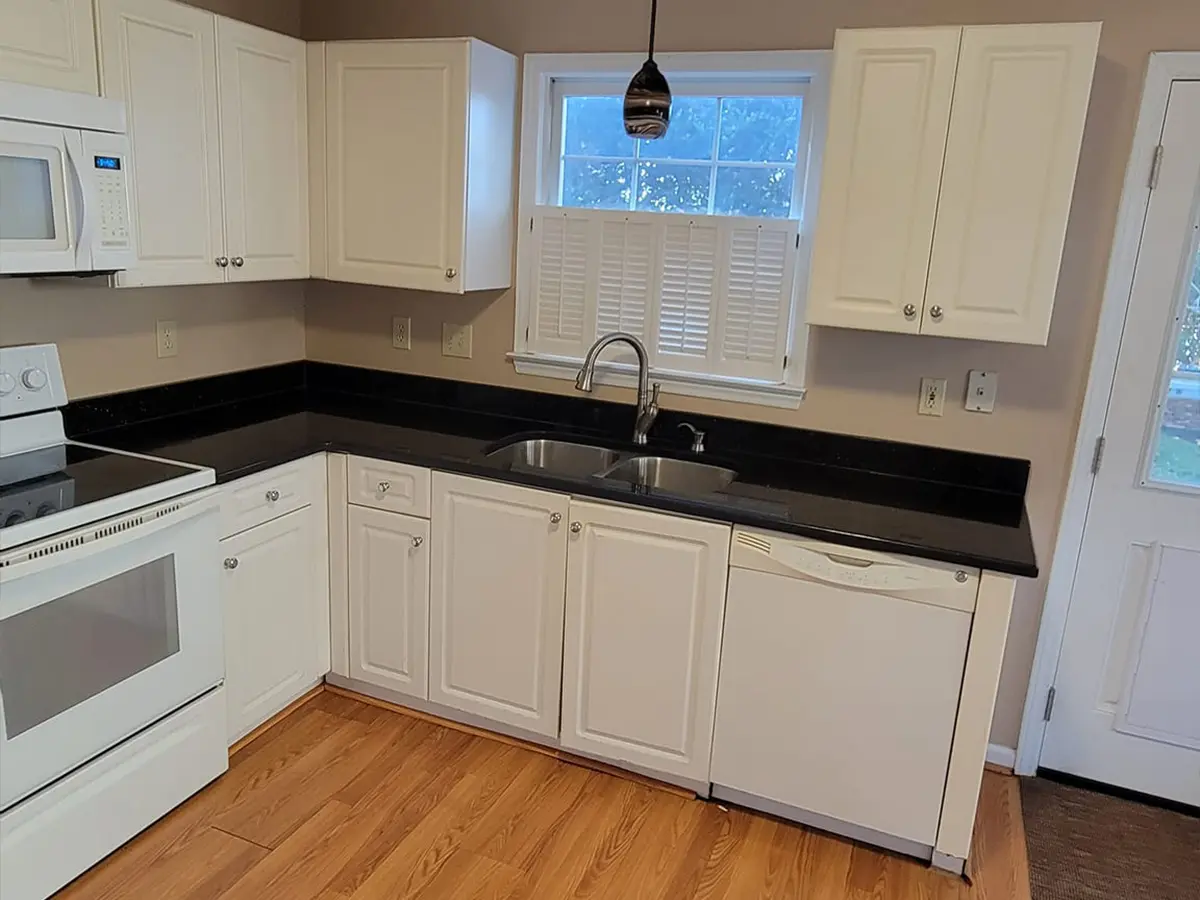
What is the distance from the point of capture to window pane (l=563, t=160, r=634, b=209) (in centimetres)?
289

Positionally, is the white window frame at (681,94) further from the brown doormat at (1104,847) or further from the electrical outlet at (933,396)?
the brown doormat at (1104,847)

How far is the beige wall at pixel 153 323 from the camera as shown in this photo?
2.45 metres

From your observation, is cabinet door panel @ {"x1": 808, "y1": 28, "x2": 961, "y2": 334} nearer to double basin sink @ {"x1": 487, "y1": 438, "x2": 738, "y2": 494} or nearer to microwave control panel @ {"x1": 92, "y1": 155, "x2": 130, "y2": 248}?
double basin sink @ {"x1": 487, "y1": 438, "x2": 738, "y2": 494}

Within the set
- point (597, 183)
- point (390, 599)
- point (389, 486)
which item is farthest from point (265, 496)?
point (597, 183)

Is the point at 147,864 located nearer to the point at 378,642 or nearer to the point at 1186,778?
the point at 378,642

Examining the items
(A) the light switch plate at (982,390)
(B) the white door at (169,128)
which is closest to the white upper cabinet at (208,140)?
(B) the white door at (169,128)

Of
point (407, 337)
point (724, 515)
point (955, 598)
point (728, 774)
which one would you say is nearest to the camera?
point (955, 598)

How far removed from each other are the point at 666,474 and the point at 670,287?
1.92 feet

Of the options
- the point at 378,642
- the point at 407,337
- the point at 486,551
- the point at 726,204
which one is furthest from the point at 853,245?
the point at 378,642

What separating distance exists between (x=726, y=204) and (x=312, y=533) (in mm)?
1612

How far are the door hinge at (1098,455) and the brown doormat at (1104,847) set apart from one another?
3.16ft

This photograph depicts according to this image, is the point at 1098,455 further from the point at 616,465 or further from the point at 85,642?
the point at 85,642

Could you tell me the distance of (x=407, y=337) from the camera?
3.25 meters

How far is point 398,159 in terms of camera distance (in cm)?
279
